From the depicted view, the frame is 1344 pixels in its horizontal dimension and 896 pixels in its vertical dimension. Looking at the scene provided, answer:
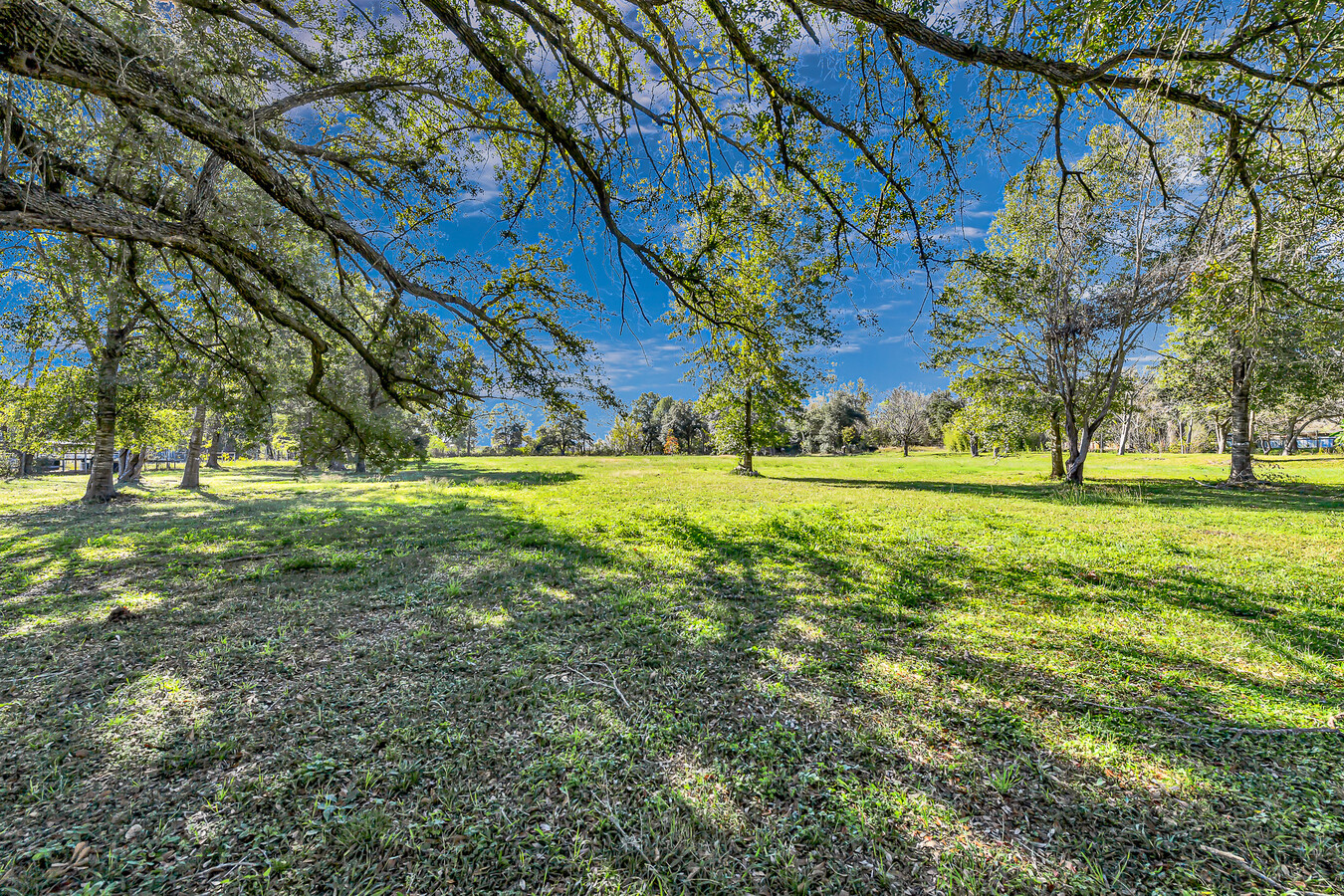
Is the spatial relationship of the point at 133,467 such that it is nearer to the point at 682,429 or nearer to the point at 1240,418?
the point at 1240,418

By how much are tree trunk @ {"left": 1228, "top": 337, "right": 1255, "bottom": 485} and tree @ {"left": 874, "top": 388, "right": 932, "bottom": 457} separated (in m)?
42.6

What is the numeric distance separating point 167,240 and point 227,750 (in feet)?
17.2

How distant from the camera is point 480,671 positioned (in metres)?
3.50

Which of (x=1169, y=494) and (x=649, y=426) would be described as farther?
(x=649, y=426)

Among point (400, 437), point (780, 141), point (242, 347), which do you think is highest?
point (780, 141)

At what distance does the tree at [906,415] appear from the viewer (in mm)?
62438

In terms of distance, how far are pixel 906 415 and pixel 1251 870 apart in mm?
67528

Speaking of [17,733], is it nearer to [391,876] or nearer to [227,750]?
[227,750]

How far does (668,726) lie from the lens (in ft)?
9.45

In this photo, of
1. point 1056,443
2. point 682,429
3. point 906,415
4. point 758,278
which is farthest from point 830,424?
point 758,278

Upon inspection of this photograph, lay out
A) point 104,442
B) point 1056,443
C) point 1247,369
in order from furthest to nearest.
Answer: point 1056,443 → point 1247,369 → point 104,442

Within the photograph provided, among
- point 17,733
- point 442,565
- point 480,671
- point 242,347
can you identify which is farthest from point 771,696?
point 242,347

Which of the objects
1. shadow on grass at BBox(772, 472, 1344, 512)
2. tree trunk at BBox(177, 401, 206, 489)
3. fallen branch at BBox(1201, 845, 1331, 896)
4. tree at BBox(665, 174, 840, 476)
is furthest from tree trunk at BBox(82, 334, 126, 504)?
shadow on grass at BBox(772, 472, 1344, 512)

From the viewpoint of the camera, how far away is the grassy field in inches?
77.0
